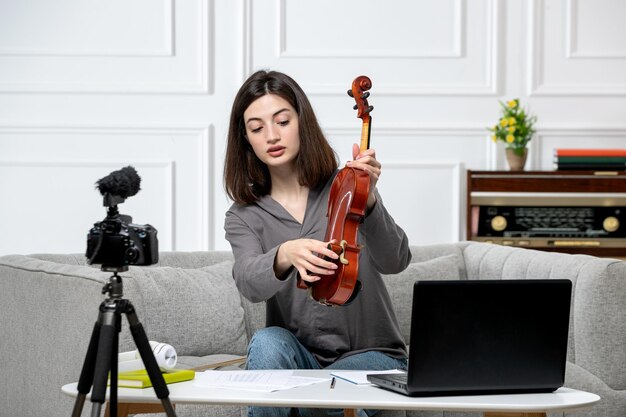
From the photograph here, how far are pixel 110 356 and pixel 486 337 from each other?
0.63 metres

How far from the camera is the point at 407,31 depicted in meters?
4.53

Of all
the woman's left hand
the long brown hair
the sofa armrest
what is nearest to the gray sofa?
the sofa armrest

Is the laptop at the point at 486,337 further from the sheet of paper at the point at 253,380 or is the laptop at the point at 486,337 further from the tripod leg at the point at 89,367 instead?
the tripod leg at the point at 89,367

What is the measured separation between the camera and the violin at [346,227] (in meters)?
1.88

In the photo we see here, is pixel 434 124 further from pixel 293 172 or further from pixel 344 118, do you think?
pixel 293 172

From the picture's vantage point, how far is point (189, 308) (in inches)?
112

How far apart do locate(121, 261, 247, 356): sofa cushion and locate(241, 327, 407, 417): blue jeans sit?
685 millimetres

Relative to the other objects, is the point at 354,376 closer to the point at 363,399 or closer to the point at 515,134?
the point at 363,399

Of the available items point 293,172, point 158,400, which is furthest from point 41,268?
point 158,400

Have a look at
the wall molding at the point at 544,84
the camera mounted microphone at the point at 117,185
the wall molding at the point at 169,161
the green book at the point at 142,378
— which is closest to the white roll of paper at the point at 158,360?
the green book at the point at 142,378

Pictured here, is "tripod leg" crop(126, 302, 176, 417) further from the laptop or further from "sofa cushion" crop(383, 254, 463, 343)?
"sofa cushion" crop(383, 254, 463, 343)

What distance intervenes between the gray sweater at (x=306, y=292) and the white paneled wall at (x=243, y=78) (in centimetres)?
207

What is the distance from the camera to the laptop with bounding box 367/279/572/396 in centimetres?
161

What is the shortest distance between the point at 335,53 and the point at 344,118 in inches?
12.2
